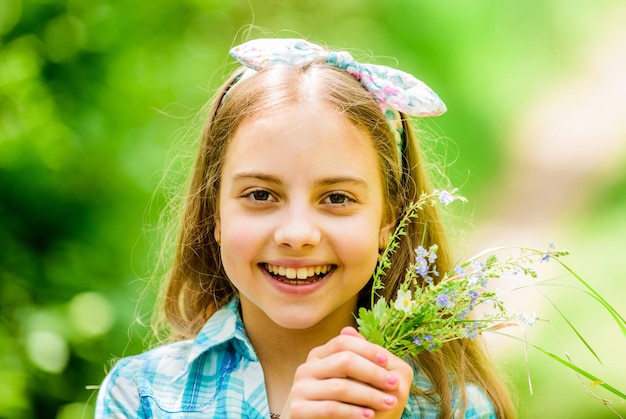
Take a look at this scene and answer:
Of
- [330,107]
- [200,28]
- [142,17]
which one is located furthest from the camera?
[200,28]

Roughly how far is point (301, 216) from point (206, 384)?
2.04ft

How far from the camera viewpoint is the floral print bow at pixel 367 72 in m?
2.34

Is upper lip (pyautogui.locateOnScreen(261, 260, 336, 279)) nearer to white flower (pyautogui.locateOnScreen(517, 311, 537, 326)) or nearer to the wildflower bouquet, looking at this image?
the wildflower bouquet

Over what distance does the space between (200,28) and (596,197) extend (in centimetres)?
252

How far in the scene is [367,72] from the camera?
95.4 inches

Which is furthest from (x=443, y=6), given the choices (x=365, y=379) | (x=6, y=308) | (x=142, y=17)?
(x=365, y=379)

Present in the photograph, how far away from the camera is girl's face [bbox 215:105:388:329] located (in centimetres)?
216

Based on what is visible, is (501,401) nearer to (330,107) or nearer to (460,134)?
(330,107)

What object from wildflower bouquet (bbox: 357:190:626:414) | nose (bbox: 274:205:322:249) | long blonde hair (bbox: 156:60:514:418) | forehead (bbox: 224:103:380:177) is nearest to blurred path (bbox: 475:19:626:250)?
long blonde hair (bbox: 156:60:514:418)

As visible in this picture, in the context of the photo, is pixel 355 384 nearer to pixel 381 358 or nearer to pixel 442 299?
pixel 381 358

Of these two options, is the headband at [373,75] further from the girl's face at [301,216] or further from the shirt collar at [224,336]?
the shirt collar at [224,336]

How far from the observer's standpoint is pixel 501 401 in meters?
2.52

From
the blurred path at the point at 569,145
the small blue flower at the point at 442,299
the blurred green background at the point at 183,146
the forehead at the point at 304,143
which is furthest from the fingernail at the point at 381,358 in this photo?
the blurred path at the point at 569,145

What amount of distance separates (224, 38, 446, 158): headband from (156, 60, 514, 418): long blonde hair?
26 millimetres
